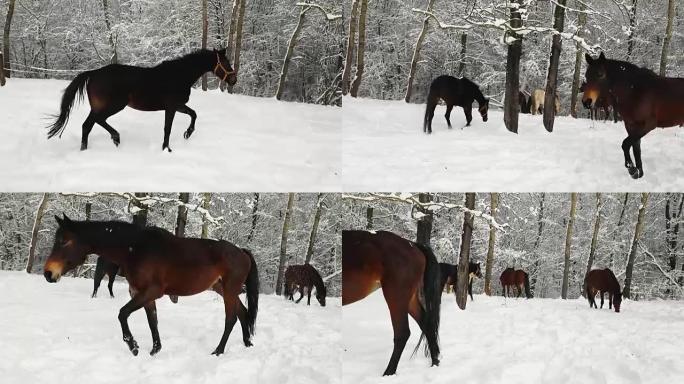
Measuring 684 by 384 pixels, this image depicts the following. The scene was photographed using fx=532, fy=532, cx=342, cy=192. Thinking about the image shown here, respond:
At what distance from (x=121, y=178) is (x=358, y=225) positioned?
2.04 m

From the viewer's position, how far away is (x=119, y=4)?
419cm

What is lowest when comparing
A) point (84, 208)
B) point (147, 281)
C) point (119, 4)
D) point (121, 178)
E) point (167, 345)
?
point (167, 345)

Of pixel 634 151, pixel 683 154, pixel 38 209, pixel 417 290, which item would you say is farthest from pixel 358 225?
pixel 38 209

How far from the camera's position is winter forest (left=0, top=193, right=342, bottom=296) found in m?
4.62

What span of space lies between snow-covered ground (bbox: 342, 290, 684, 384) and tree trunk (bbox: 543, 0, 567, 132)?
5.86ft

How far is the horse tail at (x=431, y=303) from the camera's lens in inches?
→ 146

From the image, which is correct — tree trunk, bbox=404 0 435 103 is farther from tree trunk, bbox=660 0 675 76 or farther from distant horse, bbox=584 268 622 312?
distant horse, bbox=584 268 622 312

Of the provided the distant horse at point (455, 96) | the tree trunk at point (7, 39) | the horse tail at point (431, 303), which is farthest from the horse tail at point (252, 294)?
the tree trunk at point (7, 39)

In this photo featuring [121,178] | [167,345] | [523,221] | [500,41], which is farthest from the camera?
[523,221]

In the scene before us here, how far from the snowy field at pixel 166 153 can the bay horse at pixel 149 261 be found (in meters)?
0.36

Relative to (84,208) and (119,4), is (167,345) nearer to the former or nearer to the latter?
(84,208)

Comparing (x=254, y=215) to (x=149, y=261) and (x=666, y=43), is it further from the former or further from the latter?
(x=666, y=43)

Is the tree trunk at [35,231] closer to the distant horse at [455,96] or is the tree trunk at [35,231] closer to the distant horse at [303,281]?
the distant horse at [303,281]

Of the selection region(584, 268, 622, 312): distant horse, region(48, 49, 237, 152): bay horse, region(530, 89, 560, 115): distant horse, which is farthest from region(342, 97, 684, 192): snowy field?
region(584, 268, 622, 312): distant horse
